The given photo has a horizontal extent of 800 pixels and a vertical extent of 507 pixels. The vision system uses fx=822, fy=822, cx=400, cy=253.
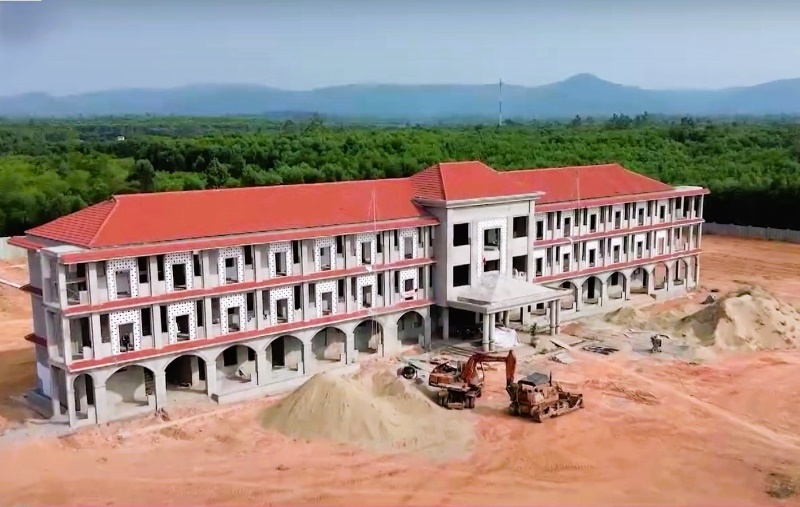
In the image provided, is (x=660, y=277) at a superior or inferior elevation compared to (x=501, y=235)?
inferior

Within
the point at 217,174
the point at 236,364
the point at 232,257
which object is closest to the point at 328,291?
the point at 232,257

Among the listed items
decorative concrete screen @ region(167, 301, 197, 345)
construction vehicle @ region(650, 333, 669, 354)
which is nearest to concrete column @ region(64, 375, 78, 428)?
decorative concrete screen @ region(167, 301, 197, 345)

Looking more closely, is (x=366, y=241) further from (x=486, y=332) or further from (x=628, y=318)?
(x=628, y=318)

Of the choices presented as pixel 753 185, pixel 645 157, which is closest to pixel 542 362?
pixel 753 185

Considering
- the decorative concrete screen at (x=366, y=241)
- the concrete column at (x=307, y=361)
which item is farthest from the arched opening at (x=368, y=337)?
the concrete column at (x=307, y=361)

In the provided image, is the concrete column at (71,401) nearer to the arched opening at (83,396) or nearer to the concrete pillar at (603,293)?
the arched opening at (83,396)
